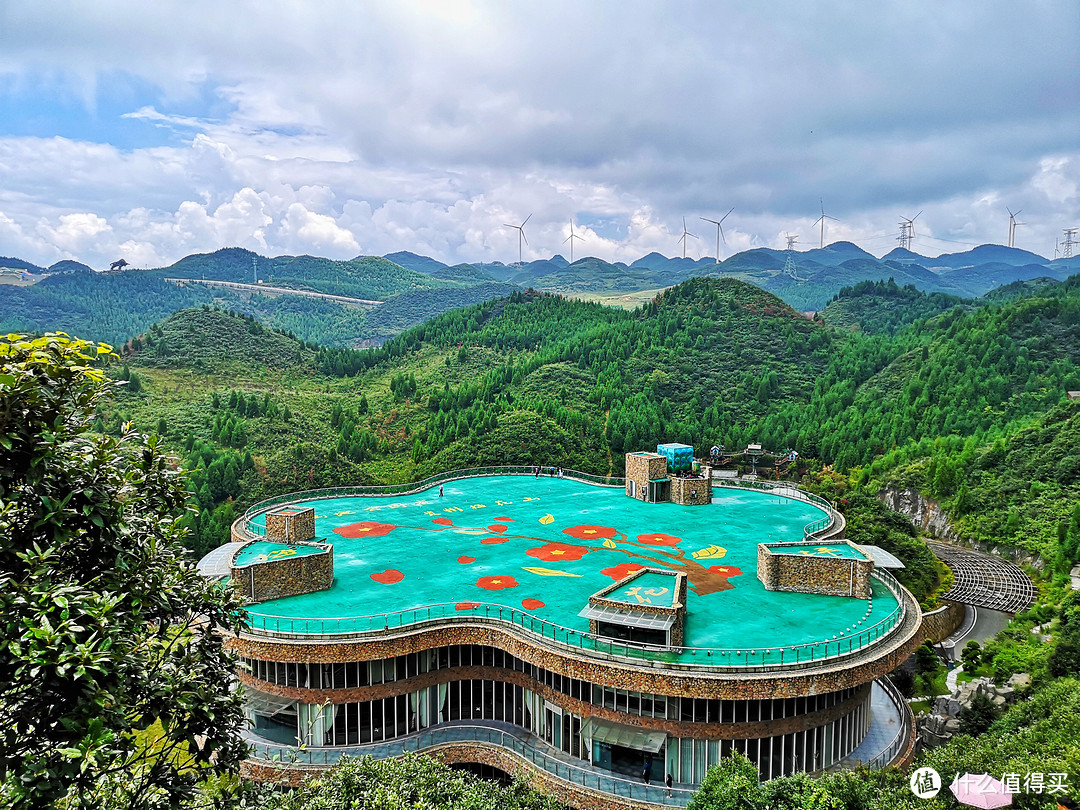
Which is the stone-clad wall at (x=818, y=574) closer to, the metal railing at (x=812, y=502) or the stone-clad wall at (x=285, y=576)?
the metal railing at (x=812, y=502)

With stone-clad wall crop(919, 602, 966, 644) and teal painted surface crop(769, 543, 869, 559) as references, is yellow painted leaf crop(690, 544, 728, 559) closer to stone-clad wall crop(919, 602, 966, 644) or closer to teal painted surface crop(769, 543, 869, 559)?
teal painted surface crop(769, 543, 869, 559)

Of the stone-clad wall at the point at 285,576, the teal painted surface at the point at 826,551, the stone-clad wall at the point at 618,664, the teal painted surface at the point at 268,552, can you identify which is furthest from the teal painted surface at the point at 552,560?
the teal painted surface at the point at 268,552

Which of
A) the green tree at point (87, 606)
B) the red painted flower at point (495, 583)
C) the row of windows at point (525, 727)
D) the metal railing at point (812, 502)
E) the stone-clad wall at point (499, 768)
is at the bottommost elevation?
the stone-clad wall at point (499, 768)

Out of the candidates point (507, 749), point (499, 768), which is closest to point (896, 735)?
point (507, 749)

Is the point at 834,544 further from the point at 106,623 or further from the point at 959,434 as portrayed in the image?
the point at 959,434

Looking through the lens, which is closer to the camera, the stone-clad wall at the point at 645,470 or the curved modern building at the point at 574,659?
the curved modern building at the point at 574,659

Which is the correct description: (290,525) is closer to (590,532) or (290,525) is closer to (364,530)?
(364,530)

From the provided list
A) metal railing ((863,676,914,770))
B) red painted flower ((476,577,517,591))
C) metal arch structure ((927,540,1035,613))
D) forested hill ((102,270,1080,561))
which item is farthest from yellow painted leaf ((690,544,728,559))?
forested hill ((102,270,1080,561))
